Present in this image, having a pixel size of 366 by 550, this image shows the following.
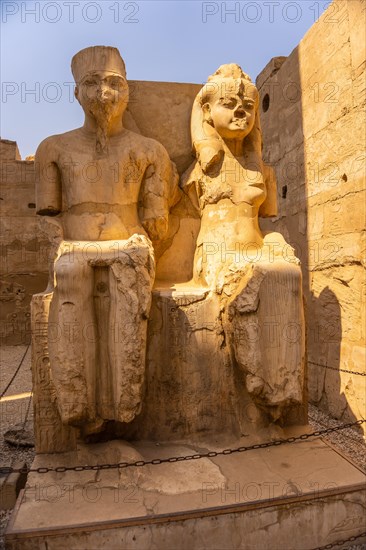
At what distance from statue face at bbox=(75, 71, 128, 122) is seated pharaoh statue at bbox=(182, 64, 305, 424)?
1.80 ft

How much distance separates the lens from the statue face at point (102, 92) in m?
2.84

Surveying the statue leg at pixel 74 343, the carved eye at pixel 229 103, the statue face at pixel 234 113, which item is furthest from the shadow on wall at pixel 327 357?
the statue leg at pixel 74 343

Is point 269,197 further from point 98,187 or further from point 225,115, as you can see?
point 98,187

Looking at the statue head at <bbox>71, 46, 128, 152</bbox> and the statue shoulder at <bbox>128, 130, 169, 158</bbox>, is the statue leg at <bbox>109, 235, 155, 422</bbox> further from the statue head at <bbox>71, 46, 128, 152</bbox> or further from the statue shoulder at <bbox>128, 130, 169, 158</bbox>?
the statue head at <bbox>71, 46, 128, 152</bbox>

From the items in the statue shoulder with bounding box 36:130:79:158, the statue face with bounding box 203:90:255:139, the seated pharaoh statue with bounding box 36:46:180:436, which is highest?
the statue face with bounding box 203:90:255:139

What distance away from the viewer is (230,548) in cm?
205

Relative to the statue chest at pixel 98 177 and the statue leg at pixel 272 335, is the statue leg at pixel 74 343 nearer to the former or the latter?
the statue chest at pixel 98 177

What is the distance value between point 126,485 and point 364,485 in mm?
1109

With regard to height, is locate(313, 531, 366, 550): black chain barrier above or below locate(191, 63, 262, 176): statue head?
below

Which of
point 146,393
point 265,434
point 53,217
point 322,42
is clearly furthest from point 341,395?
point 322,42

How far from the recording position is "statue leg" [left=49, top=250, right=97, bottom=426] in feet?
7.69

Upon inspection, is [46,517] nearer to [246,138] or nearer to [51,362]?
[51,362]

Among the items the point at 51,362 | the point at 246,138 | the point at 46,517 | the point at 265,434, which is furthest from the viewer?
the point at 246,138

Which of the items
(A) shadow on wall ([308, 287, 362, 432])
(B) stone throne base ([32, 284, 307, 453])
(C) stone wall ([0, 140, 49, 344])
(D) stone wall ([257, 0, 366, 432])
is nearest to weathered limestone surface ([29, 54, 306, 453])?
(B) stone throne base ([32, 284, 307, 453])
